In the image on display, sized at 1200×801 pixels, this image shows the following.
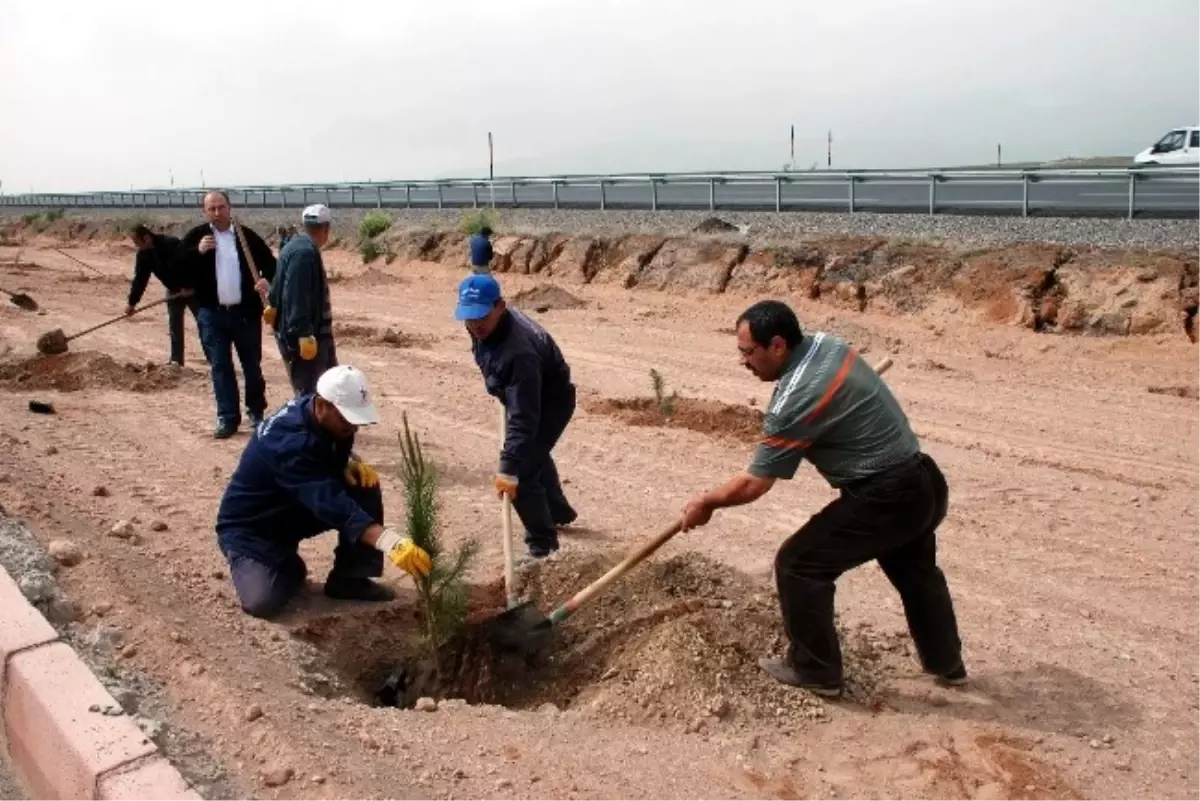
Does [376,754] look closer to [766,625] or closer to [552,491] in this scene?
[766,625]

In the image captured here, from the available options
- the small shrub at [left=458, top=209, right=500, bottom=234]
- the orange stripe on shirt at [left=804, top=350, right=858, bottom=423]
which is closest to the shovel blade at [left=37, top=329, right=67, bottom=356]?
the orange stripe on shirt at [left=804, top=350, right=858, bottom=423]

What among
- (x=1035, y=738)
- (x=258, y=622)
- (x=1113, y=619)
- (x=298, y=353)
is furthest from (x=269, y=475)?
(x=1113, y=619)

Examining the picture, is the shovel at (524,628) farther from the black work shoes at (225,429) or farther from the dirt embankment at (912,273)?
the dirt embankment at (912,273)

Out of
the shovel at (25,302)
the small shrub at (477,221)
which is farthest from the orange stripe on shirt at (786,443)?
the small shrub at (477,221)

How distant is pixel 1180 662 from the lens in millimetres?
4797

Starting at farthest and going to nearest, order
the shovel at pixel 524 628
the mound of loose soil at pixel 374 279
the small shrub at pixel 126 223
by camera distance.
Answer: the small shrub at pixel 126 223
the mound of loose soil at pixel 374 279
the shovel at pixel 524 628

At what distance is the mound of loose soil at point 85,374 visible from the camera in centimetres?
1013

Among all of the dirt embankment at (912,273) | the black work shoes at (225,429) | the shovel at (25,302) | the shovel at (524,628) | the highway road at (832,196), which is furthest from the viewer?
the highway road at (832,196)

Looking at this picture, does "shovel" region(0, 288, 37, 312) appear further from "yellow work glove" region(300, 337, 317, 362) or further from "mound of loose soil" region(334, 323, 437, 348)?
"yellow work glove" region(300, 337, 317, 362)

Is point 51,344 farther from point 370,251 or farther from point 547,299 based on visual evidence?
point 370,251

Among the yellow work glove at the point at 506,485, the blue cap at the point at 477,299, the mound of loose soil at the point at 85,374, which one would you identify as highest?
the blue cap at the point at 477,299

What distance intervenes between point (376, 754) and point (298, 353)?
156 inches

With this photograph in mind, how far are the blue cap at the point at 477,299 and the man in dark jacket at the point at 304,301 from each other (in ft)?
7.26

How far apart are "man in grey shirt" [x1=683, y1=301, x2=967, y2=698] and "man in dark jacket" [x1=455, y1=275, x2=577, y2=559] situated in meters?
1.33
